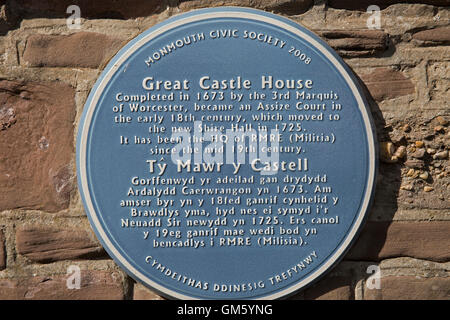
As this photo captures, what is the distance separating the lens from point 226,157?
1.85 metres

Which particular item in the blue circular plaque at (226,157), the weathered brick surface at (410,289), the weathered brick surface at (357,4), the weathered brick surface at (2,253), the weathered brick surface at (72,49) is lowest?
the weathered brick surface at (410,289)

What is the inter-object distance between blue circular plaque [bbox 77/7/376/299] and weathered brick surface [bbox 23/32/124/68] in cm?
7

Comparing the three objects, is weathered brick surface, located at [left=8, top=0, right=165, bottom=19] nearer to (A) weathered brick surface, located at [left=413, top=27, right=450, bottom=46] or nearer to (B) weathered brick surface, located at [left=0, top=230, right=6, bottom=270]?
(B) weathered brick surface, located at [left=0, top=230, right=6, bottom=270]

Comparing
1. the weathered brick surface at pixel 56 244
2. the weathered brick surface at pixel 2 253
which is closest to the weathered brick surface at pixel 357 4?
the weathered brick surface at pixel 56 244

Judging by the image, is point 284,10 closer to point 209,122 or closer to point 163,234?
point 209,122

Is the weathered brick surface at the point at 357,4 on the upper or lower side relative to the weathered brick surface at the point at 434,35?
upper

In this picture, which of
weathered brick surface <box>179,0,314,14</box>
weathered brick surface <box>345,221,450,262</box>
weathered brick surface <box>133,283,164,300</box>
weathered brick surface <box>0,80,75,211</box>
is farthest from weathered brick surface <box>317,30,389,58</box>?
weathered brick surface <box>133,283,164,300</box>

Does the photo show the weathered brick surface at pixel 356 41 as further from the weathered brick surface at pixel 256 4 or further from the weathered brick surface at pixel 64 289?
the weathered brick surface at pixel 64 289

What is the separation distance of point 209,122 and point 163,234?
0.39m

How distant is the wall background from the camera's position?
6.21 feet

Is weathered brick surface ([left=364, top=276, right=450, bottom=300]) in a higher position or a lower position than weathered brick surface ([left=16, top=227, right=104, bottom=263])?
lower

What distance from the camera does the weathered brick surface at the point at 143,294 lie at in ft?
6.19

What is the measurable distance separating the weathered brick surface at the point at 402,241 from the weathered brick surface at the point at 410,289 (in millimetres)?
75
